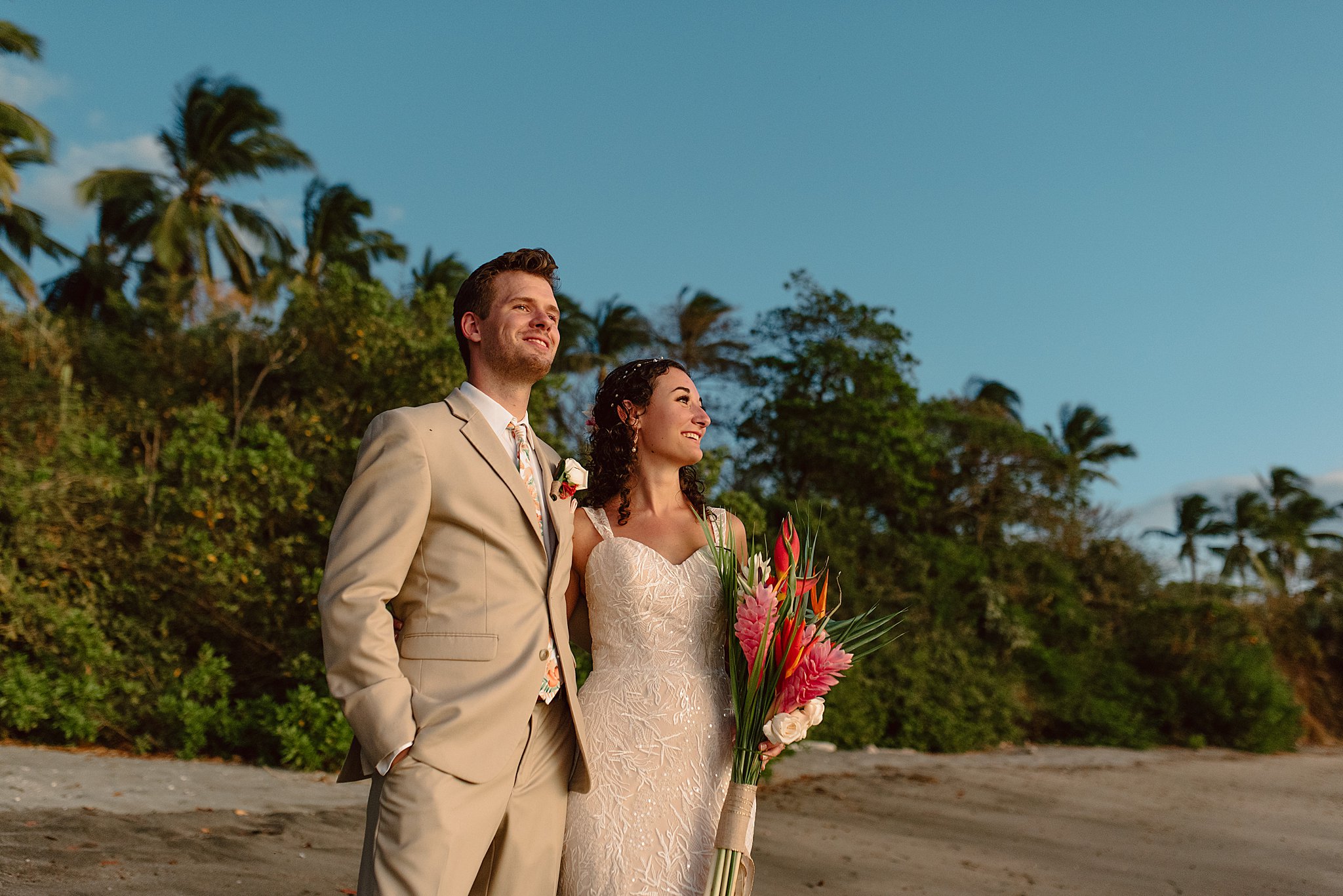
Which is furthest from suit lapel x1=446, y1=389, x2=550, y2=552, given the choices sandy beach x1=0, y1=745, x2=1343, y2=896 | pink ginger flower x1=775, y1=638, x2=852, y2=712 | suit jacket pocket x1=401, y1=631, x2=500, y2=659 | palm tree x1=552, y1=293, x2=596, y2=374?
palm tree x1=552, y1=293, x2=596, y2=374

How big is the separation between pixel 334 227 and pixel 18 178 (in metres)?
9.55

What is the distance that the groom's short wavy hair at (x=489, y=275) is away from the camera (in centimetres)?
268

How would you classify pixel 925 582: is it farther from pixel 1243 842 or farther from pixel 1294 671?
pixel 1294 671

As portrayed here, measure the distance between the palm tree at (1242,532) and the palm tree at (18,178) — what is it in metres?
41.3

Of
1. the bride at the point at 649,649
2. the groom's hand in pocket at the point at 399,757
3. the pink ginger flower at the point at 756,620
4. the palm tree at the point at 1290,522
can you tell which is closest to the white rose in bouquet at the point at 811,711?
the pink ginger flower at the point at 756,620

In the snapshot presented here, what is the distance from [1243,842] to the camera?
930cm

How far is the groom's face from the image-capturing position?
8.60ft

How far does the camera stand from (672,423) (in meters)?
3.25

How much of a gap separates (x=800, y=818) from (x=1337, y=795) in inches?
354

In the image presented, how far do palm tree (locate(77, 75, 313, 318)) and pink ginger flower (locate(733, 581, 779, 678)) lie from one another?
2314 cm

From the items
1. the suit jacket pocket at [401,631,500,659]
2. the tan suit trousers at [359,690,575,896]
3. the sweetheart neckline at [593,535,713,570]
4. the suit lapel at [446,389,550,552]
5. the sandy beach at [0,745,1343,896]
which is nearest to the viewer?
the tan suit trousers at [359,690,575,896]

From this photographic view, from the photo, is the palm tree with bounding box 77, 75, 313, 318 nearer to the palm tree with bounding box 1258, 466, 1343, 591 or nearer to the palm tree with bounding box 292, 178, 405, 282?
the palm tree with bounding box 292, 178, 405, 282

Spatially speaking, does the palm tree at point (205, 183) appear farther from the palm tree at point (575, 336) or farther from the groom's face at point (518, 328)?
the groom's face at point (518, 328)

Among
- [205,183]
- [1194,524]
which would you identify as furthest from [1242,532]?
[205,183]
